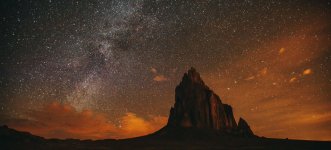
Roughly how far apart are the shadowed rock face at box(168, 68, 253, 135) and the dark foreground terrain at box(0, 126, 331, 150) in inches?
406

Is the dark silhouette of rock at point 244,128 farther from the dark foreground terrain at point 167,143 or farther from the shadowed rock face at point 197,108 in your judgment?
A: the dark foreground terrain at point 167,143

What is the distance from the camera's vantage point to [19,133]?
10469 cm

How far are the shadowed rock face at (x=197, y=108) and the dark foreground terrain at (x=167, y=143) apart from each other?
1031cm

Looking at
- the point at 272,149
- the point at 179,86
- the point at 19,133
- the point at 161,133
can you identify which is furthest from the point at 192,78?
the point at 19,133

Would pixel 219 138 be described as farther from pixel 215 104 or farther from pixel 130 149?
pixel 130 149

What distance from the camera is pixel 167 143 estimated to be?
101 metres

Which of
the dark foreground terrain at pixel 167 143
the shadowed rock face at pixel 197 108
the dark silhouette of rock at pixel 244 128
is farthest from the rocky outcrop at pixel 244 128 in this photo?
the dark foreground terrain at pixel 167 143

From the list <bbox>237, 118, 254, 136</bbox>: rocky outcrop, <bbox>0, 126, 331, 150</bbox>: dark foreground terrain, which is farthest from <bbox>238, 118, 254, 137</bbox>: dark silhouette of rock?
<bbox>0, 126, 331, 150</bbox>: dark foreground terrain

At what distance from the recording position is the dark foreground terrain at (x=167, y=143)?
293ft

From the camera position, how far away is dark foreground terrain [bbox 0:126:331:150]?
8938 cm

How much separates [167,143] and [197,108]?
41380 millimetres

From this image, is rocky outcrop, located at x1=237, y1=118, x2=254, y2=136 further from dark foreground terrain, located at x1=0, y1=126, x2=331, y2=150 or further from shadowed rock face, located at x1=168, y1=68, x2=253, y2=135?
dark foreground terrain, located at x1=0, y1=126, x2=331, y2=150

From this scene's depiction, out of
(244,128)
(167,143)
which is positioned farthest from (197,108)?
(167,143)

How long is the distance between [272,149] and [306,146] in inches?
576
